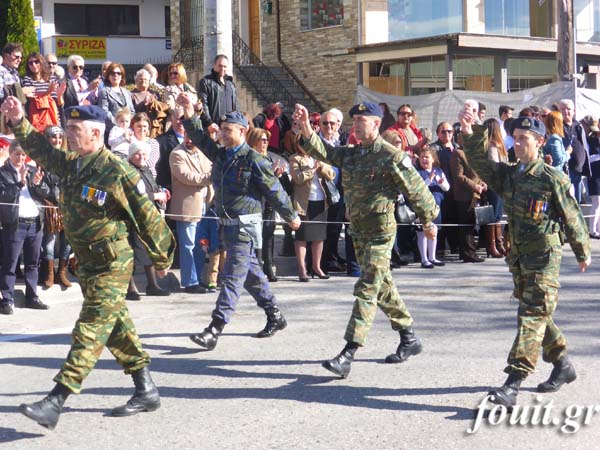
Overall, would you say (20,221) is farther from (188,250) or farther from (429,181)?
(429,181)

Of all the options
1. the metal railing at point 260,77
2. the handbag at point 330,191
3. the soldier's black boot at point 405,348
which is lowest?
the soldier's black boot at point 405,348

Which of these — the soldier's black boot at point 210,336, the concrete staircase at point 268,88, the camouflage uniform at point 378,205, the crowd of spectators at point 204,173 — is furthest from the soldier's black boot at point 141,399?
the concrete staircase at point 268,88

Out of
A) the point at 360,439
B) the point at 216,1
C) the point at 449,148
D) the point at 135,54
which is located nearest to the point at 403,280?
the point at 449,148

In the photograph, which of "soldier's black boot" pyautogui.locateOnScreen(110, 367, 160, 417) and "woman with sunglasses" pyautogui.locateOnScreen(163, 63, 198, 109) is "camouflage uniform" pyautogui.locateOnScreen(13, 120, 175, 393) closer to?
"soldier's black boot" pyautogui.locateOnScreen(110, 367, 160, 417)

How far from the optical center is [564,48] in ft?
64.3

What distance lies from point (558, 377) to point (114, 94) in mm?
7939

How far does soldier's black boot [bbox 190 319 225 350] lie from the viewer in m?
8.46

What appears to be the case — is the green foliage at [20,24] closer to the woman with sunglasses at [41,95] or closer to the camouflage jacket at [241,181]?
the woman with sunglasses at [41,95]

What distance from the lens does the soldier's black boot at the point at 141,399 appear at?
6656mm

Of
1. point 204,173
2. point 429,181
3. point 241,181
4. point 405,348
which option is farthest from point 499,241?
point 405,348

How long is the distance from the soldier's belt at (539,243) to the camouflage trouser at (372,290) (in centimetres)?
127

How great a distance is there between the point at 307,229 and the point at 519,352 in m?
6.12

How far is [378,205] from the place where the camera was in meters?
7.92

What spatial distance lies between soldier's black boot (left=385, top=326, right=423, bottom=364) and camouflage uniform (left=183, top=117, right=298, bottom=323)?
1470 millimetres
